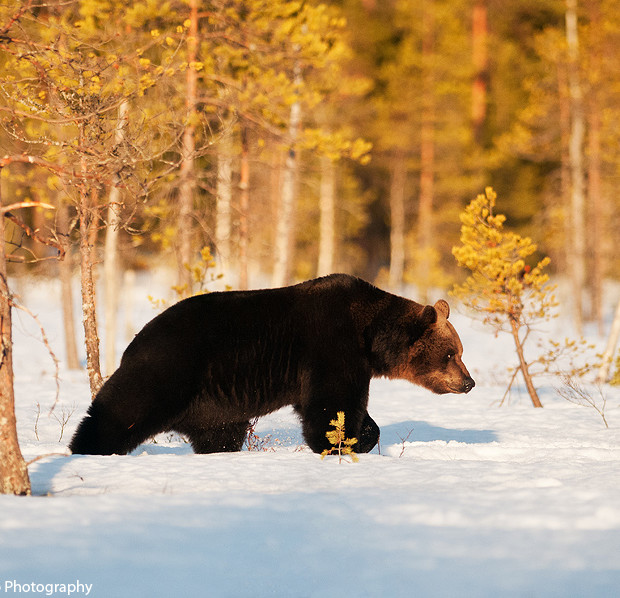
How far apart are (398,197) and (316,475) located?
2933cm

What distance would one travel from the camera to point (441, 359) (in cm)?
710

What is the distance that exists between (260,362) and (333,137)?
710cm

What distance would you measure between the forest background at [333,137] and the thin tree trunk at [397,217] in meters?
0.10

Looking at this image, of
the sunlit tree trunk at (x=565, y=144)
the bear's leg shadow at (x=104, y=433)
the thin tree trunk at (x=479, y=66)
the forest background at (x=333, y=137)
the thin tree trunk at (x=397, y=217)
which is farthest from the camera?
the thin tree trunk at (x=479, y=66)

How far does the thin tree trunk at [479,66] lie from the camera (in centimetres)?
3531

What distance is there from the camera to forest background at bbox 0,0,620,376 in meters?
11.0

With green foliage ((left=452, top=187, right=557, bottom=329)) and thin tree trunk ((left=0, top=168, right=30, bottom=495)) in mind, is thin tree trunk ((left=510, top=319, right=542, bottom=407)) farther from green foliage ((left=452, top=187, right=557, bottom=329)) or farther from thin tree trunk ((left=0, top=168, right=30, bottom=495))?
thin tree trunk ((left=0, top=168, right=30, bottom=495))

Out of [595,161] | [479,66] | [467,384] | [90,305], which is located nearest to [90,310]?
[90,305]

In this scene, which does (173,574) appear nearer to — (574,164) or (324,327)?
(324,327)

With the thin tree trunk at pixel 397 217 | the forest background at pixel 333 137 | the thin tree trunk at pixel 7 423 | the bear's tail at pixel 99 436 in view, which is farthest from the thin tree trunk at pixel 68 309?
the thin tree trunk at pixel 397 217

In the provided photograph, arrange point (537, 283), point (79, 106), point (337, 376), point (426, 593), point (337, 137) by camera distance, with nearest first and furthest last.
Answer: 1. point (426, 593)
2. point (337, 376)
3. point (79, 106)
4. point (537, 283)
5. point (337, 137)

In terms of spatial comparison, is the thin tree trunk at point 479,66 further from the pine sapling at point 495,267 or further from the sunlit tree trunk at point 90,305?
the sunlit tree trunk at point 90,305

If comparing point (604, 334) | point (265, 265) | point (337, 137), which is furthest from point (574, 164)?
point (337, 137)

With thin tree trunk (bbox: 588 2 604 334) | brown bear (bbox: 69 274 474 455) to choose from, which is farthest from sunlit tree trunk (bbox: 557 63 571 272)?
brown bear (bbox: 69 274 474 455)
